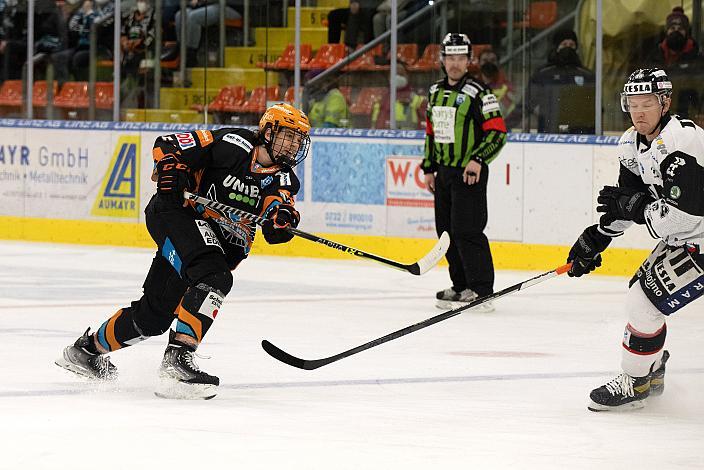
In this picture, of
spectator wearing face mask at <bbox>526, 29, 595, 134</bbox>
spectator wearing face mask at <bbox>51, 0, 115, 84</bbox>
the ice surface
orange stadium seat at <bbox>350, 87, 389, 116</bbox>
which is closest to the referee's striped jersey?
the ice surface

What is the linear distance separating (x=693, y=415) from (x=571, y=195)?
5541mm

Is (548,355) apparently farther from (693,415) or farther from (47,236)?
(47,236)

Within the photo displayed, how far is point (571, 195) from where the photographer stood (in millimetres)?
10367

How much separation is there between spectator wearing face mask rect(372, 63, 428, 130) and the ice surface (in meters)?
2.42

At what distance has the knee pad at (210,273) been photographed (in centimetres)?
505

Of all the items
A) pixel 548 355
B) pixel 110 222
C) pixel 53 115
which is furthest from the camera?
pixel 53 115

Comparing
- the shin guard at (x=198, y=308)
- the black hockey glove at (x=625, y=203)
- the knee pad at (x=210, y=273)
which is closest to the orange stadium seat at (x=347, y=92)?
the knee pad at (x=210, y=273)

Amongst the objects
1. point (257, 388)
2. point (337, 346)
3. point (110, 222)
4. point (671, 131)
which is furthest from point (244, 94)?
point (671, 131)

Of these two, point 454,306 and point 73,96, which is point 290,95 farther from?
point 454,306

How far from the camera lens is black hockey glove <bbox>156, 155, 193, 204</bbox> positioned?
5141 mm

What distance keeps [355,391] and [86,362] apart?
0.98 metres

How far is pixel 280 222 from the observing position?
5172 mm

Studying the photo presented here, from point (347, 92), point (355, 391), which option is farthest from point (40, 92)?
point (355, 391)

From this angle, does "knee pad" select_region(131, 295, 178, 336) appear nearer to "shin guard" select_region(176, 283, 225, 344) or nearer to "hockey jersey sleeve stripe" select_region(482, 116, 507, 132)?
"shin guard" select_region(176, 283, 225, 344)
